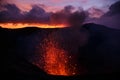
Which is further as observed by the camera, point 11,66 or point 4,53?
A: point 4,53

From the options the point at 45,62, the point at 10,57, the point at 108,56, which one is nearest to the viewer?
the point at 10,57

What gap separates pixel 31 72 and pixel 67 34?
166 ft

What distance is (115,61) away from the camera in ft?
210

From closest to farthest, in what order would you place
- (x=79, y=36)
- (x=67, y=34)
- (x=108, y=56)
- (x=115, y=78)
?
1. (x=115, y=78)
2. (x=108, y=56)
3. (x=79, y=36)
4. (x=67, y=34)

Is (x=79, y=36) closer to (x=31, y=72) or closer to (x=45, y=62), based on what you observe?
(x=45, y=62)

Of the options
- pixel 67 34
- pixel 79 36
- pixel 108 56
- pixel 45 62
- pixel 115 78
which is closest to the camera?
pixel 115 78

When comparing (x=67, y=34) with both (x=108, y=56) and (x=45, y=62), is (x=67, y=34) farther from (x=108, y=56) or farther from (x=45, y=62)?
(x=45, y=62)

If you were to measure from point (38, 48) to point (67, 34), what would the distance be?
18.1 metres

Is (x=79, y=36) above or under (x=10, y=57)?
above

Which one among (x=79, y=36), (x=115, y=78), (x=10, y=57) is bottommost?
(x=115, y=78)

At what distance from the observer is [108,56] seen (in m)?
69.9

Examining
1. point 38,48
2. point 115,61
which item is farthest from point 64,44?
point 115,61

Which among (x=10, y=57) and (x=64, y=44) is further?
(x=64, y=44)

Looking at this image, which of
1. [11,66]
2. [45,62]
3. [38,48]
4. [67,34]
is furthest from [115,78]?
[67,34]
